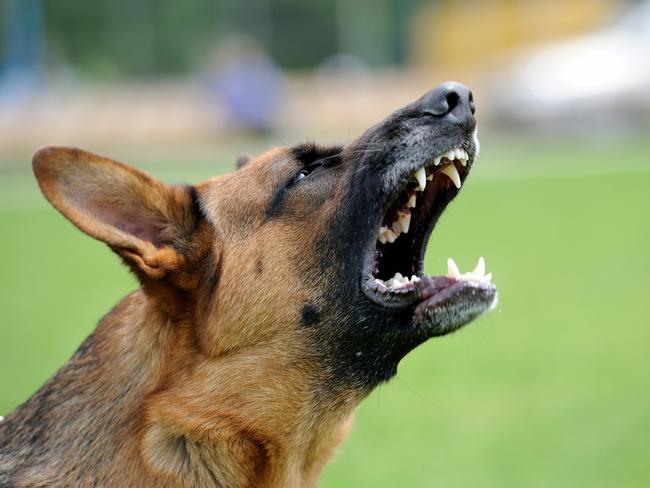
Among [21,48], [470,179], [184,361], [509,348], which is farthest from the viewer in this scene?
[21,48]

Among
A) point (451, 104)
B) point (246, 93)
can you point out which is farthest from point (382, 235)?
point (246, 93)

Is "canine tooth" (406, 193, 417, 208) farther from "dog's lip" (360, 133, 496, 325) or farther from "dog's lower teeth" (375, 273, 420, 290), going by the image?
"dog's lower teeth" (375, 273, 420, 290)

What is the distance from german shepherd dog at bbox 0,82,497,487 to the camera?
3844 millimetres

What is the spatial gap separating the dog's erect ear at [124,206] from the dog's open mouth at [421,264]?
791 mm

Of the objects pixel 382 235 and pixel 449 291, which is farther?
pixel 382 235

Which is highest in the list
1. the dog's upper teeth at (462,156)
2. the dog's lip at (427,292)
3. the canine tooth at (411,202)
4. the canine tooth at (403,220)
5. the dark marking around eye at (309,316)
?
the dog's upper teeth at (462,156)

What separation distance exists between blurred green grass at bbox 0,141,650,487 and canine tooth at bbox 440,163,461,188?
201cm

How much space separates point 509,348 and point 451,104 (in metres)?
4.47

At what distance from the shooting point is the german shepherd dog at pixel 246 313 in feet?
12.6

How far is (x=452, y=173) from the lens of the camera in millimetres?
4336

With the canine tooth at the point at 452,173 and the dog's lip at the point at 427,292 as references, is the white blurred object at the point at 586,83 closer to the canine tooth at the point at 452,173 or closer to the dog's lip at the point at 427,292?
the canine tooth at the point at 452,173

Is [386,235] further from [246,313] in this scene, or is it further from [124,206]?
[124,206]

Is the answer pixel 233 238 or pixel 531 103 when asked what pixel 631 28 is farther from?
pixel 233 238

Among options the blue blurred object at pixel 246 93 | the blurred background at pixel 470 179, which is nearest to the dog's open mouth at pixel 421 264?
the blurred background at pixel 470 179
